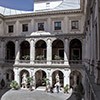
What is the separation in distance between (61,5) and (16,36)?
1020 cm

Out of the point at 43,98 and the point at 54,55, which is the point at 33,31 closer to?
the point at 54,55

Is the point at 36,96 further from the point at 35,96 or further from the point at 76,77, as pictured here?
the point at 76,77

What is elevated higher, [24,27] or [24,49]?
[24,27]

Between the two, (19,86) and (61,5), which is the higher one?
(61,5)

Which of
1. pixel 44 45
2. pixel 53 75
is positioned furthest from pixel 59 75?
pixel 44 45

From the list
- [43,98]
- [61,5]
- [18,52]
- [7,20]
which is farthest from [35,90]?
[61,5]

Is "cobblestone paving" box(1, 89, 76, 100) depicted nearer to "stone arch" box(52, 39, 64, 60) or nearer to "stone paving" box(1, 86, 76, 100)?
"stone paving" box(1, 86, 76, 100)

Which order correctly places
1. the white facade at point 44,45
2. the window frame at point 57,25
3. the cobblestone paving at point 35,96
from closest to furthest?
1. the cobblestone paving at point 35,96
2. the white facade at point 44,45
3. the window frame at point 57,25

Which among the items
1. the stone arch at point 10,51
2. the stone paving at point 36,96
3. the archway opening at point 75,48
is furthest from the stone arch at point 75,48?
the stone arch at point 10,51

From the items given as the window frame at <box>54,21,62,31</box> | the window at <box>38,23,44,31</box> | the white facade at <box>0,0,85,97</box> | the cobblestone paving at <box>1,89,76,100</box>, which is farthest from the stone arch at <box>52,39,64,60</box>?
the cobblestone paving at <box>1,89,76,100</box>

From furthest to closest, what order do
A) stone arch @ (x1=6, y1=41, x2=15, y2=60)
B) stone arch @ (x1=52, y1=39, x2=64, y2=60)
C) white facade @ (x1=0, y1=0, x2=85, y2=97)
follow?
1. stone arch @ (x1=6, y1=41, x2=15, y2=60)
2. stone arch @ (x1=52, y1=39, x2=64, y2=60)
3. white facade @ (x1=0, y1=0, x2=85, y2=97)

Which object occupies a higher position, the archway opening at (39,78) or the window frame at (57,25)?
the window frame at (57,25)

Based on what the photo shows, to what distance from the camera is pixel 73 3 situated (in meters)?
35.8

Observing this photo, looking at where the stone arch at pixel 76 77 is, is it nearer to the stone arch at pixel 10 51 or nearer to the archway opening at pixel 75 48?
the archway opening at pixel 75 48
